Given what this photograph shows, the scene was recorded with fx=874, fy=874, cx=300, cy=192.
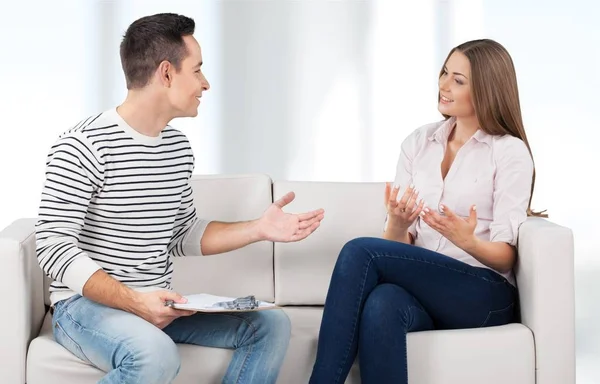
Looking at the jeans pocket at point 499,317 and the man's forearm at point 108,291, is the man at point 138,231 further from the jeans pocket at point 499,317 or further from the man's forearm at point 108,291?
the jeans pocket at point 499,317

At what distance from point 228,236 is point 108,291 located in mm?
423

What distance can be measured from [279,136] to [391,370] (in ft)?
5.97

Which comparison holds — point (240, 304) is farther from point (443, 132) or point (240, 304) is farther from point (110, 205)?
point (443, 132)

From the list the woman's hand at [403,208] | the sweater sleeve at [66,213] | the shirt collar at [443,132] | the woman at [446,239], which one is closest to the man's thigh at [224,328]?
the woman at [446,239]

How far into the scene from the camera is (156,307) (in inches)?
78.5

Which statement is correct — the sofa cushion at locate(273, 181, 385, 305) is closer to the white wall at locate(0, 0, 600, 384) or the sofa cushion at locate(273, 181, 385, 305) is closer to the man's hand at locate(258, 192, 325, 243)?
the man's hand at locate(258, 192, 325, 243)

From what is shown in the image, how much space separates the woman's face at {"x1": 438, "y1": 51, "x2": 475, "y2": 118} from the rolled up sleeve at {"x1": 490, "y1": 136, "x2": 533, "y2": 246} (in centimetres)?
16

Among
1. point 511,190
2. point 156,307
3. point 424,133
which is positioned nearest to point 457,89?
point 424,133

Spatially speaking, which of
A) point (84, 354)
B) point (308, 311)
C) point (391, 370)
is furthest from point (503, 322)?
point (84, 354)

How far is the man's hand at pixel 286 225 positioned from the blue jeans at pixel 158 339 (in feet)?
0.63

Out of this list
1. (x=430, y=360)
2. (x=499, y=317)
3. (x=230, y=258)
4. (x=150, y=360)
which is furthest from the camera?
(x=230, y=258)

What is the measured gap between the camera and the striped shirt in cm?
203

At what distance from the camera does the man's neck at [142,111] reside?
86.1 inches

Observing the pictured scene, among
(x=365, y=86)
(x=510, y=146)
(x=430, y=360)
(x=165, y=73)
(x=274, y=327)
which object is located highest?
(x=165, y=73)
